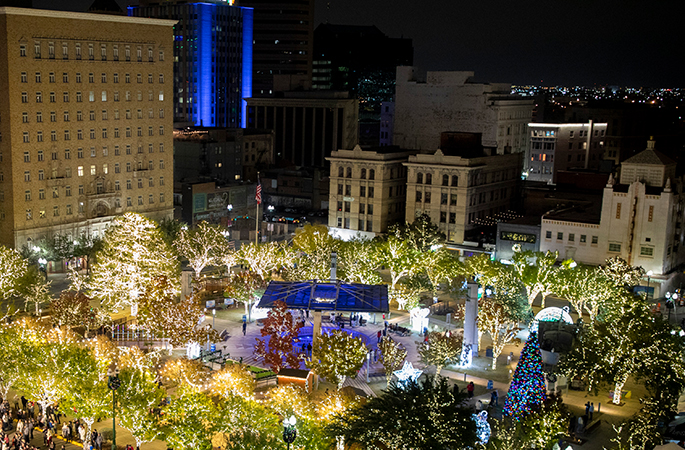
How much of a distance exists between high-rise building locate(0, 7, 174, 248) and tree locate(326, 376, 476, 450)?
70039mm

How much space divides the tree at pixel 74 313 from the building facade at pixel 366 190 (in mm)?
49977

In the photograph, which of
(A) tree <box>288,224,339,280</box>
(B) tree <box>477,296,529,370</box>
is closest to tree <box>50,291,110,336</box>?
(A) tree <box>288,224,339,280</box>

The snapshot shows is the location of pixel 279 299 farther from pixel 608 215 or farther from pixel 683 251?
pixel 683 251

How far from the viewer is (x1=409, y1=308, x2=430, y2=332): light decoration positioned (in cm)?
8212

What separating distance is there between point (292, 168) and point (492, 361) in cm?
10183

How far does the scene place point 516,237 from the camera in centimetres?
10388

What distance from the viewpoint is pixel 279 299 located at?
71500 millimetres

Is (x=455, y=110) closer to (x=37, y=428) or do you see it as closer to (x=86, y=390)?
(x=37, y=428)

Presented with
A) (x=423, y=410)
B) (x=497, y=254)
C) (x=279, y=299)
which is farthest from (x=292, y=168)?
(x=423, y=410)

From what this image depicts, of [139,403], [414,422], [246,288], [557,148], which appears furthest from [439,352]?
[557,148]

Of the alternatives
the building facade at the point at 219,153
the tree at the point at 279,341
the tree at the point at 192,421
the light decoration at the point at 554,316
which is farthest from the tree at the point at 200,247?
the building facade at the point at 219,153

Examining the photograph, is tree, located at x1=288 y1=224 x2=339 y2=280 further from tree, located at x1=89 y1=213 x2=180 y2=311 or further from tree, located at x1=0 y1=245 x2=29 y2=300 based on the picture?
tree, located at x1=0 y1=245 x2=29 y2=300

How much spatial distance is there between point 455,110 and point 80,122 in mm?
83907

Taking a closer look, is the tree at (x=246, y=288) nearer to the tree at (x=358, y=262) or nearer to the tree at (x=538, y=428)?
the tree at (x=358, y=262)
